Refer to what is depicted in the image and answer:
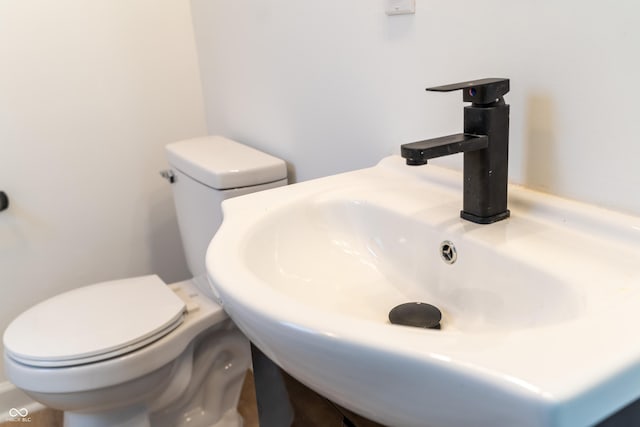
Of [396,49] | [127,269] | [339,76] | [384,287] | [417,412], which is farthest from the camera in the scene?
[127,269]

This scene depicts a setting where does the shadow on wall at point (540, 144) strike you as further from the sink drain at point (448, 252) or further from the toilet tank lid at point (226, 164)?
the toilet tank lid at point (226, 164)

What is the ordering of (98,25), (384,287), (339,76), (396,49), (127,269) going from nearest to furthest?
1. (384,287)
2. (396,49)
3. (339,76)
4. (98,25)
5. (127,269)

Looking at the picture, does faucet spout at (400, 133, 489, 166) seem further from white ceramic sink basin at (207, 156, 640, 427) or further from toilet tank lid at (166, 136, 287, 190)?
toilet tank lid at (166, 136, 287, 190)

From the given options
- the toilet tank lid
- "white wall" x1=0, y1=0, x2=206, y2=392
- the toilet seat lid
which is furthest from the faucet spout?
"white wall" x1=0, y1=0, x2=206, y2=392

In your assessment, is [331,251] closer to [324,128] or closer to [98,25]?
[324,128]

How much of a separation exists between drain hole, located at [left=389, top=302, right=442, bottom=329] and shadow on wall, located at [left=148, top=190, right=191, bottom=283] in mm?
1264

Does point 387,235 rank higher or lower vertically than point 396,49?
lower

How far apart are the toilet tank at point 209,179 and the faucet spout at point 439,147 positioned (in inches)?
25.5

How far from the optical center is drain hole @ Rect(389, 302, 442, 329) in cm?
65

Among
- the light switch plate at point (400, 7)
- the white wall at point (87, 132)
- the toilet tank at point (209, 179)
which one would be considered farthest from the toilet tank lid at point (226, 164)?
the light switch plate at point (400, 7)

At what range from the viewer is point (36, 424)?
5.42 feet

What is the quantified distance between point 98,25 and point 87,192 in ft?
1.59

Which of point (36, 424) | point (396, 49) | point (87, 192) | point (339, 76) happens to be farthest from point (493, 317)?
point (36, 424)

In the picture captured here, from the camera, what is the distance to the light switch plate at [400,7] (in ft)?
2.75
